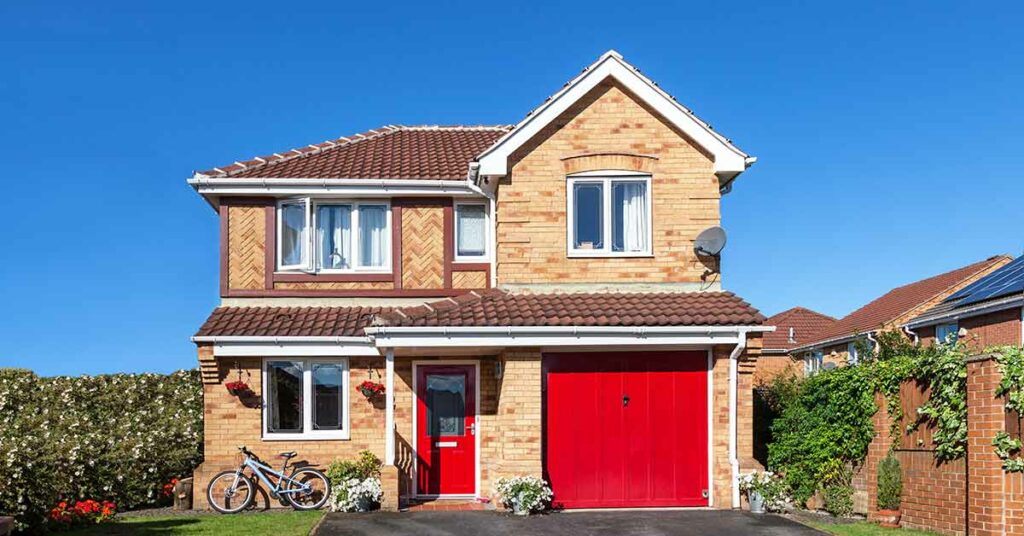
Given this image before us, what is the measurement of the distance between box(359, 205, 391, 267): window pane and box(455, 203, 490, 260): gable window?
141 centimetres

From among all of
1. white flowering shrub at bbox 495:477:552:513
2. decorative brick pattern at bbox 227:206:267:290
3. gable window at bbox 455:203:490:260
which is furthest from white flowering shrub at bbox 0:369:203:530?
white flowering shrub at bbox 495:477:552:513

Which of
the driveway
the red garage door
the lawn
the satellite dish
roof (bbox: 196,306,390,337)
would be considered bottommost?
the lawn

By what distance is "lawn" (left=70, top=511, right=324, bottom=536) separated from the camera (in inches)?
550

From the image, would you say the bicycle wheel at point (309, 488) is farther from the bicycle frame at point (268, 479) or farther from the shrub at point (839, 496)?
the shrub at point (839, 496)

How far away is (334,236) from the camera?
18.7 m

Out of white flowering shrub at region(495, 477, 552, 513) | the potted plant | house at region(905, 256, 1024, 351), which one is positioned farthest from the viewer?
A: house at region(905, 256, 1024, 351)

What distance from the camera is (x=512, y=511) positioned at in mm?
15188

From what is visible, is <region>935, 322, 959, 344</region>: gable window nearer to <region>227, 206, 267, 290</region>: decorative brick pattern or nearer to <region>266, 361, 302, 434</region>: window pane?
<region>266, 361, 302, 434</region>: window pane

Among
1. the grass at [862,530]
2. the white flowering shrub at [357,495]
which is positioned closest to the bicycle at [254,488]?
the white flowering shrub at [357,495]

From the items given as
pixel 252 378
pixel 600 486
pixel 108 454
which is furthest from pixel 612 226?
pixel 108 454

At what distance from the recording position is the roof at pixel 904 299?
33.9 m

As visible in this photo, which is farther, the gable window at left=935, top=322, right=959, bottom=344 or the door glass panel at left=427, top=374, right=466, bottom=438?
the gable window at left=935, top=322, right=959, bottom=344

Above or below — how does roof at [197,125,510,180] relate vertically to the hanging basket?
above

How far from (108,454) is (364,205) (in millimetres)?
6472
